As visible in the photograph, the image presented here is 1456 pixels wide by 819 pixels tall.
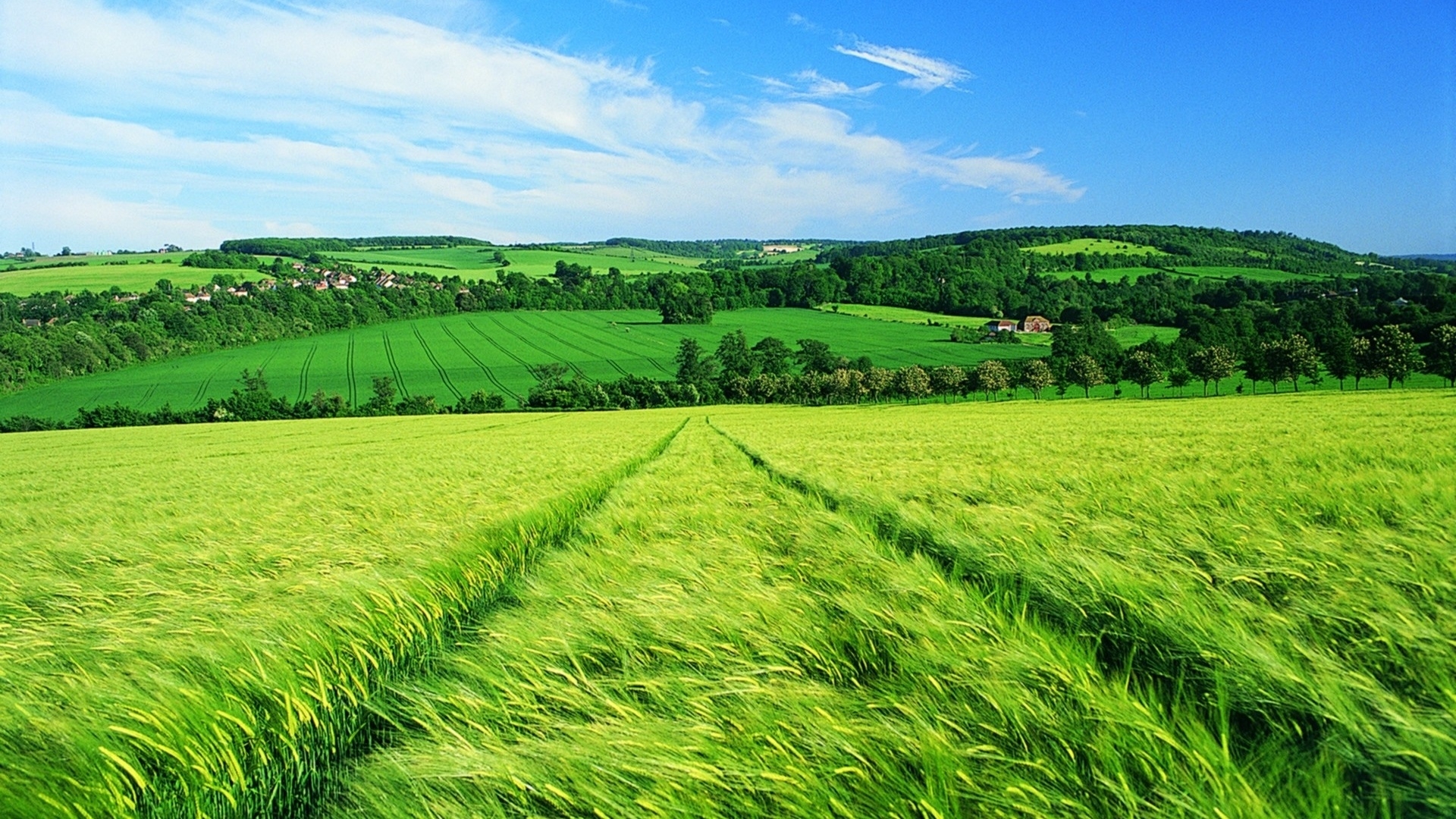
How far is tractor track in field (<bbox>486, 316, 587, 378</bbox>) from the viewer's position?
261ft

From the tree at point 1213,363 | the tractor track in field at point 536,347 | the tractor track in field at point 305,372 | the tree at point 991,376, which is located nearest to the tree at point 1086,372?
the tree at point 991,376

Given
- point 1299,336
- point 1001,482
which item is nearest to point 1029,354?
point 1299,336

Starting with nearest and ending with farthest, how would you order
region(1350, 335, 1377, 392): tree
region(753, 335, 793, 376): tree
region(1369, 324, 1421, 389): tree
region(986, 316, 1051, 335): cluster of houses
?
region(1369, 324, 1421, 389): tree
region(1350, 335, 1377, 392): tree
region(753, 335, 793, 376): tree
region(986, 316, 1051, 335): cluster of houses

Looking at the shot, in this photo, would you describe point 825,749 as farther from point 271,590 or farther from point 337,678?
point 271,590

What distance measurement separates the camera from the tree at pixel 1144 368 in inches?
2537

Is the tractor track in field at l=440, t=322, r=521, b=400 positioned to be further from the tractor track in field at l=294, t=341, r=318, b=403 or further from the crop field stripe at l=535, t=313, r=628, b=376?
the tractor track in field at l=294, t=341, r=318, b=403

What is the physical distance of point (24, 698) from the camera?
2.30 m

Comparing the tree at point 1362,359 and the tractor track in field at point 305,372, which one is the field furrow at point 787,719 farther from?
the tractor track in field at point 305,372

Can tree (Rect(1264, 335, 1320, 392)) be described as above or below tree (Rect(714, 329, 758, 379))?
above

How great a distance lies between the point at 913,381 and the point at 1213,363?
27667 mm

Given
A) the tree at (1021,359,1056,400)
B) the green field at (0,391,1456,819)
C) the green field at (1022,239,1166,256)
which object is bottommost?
the tree at (1021,359,1056,400)

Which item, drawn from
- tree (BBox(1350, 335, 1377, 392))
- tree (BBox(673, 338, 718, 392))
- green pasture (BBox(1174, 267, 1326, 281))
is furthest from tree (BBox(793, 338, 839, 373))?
green pasture (BBox(1174, 267, 1326, 281))

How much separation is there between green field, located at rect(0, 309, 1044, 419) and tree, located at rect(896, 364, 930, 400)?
11.5 m

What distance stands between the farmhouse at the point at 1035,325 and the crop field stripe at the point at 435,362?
297ft
